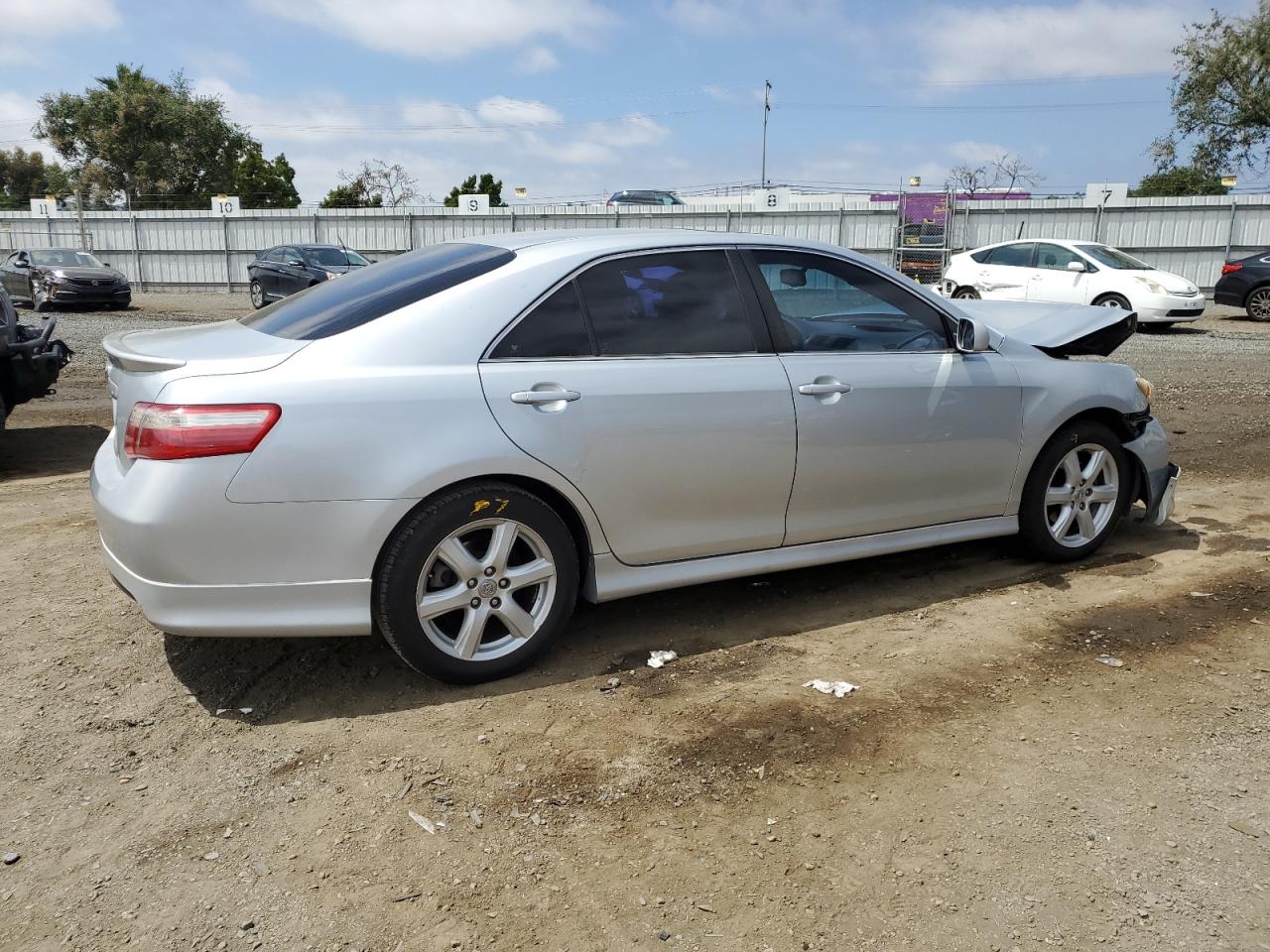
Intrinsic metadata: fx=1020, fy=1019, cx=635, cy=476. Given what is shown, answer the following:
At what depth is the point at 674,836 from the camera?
2.80 m

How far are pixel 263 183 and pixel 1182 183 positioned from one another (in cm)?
4072

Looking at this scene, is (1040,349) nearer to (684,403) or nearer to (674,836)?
(684,403)

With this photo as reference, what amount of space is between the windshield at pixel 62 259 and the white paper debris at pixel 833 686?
22019 millimetres

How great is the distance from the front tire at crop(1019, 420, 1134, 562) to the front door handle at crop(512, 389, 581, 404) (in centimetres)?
243

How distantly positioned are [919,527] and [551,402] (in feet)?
6.28

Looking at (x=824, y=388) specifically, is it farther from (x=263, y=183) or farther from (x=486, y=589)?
(x=263, y=183)

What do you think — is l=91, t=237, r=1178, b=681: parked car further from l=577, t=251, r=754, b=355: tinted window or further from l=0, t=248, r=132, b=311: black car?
l=0, t=248, r=132, b=311: black car

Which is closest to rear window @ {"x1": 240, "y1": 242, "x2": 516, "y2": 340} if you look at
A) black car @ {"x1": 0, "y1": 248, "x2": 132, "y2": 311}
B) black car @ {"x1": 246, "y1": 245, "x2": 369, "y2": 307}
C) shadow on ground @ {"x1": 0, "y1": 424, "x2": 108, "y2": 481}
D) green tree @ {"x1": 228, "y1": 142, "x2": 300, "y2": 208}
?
shadow on ground @ {"x1": 0, "y1": 424, "x2": 108, "y2": 481}

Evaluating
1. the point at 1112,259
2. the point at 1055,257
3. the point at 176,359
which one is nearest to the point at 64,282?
the point at 1055,257

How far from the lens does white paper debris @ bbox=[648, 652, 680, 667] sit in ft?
12.9

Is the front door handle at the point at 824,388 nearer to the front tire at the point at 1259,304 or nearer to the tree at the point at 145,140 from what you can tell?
the front tire at the point at 1259,304

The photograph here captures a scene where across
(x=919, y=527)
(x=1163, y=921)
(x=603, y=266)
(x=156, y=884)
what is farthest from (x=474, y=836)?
(x=919, y=527)

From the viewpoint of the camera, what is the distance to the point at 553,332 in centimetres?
374

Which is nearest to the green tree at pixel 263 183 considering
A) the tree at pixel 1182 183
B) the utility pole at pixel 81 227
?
the utility pole at pixel 81 227
